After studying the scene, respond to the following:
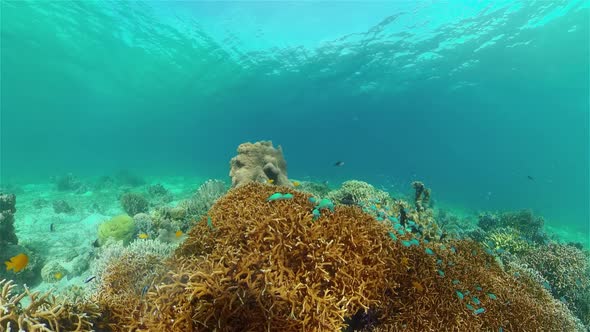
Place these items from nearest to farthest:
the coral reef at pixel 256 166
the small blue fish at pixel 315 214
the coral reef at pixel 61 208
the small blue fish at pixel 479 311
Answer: the small blue fish at pixel 479 311, the small blue fish at pixel 315 214, the coral reef at pixel 256 166, the coral reef at pixel 61 208

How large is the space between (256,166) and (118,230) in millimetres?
5266

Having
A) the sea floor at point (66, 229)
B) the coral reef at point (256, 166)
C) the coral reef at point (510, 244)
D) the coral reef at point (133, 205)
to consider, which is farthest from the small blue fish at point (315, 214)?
the coral reef at point (133, 205)

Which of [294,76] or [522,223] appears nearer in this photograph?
[522,223]

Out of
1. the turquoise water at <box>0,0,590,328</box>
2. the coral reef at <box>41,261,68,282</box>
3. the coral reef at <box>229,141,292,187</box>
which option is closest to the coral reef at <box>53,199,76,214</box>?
the turquoise water at <box>0,0,590,328</box>

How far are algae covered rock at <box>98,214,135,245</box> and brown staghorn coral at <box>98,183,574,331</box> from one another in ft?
20.9

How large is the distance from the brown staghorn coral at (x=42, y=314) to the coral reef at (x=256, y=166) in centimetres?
598

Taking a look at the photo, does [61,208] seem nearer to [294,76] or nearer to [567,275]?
[567,275]

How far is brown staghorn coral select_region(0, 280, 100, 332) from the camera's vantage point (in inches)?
94.4

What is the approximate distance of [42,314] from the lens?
99.4 inches

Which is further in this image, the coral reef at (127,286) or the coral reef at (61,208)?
the coral reef at (61,208)

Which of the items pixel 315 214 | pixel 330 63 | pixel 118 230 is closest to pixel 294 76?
pixel 330 63

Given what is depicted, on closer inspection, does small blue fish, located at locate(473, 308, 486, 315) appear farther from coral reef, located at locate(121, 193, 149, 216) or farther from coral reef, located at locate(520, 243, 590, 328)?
coral reef, located at locate(121, 193, 149, 216)

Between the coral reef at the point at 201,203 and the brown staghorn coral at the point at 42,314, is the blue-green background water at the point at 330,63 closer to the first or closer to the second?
A: the coral reef at the point at 201,203

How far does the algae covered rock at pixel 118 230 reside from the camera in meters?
8.66
